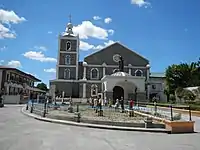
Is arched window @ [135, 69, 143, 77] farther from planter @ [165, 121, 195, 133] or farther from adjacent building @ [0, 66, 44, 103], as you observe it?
planter @ [165, 121, 195, 133]

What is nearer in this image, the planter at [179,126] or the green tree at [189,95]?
the planter at [179,126]

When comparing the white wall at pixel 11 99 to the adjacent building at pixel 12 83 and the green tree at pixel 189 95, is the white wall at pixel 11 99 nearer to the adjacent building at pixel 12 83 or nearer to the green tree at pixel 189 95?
the adjacent building at pixel 12 83

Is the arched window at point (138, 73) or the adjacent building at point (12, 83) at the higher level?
the arched window at point (138, 73)

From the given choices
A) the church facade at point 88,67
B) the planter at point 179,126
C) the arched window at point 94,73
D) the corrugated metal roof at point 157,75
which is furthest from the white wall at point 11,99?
the planter at point 179,126

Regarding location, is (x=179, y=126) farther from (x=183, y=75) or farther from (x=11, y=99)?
(x=11, y=99)

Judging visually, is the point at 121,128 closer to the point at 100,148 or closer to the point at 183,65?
the point at 100,148

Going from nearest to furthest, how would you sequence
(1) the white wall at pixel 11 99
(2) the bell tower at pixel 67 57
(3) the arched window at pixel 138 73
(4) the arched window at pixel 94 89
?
(1) the white wall at pixel 11 99 < (4) the arched window at pixel 94 89 < (2) the bell tower at pixel 67 57 < (3) the arched window at pixel 138 73

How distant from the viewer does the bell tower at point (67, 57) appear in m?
56.5

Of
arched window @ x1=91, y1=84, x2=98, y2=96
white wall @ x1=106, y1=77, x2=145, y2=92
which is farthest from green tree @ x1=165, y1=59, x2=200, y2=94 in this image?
arched window @ x1=91, y1=84, x2=98, y2=96

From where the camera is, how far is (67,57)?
57.4 meters

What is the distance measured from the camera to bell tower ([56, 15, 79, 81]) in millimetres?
56531

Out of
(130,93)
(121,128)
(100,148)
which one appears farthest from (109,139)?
(130,93)

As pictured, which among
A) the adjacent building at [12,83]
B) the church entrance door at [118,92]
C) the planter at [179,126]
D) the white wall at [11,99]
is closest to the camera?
the planter at [179,126]

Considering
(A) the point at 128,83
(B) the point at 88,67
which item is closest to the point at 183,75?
(A) the point at 128,83
